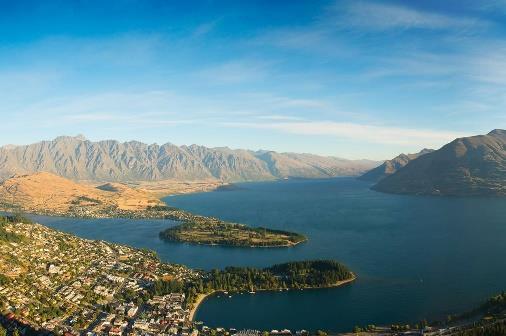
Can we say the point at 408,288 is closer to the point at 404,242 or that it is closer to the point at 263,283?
the point at 263,283

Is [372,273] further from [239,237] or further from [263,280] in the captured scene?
[239,237]

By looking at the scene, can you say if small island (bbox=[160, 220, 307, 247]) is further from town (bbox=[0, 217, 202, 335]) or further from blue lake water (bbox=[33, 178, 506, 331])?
→ town (bbox=[0, 217, 202, 335])

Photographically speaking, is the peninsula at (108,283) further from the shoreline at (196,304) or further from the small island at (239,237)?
the small island at (239,237)

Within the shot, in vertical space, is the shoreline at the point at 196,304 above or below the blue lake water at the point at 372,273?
below

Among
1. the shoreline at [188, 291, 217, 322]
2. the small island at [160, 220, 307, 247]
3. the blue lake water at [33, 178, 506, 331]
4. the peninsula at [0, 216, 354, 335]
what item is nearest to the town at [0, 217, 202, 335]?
the peninsula at [0, 216, 354, 335]

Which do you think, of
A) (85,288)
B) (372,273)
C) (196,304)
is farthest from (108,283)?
(372,273)

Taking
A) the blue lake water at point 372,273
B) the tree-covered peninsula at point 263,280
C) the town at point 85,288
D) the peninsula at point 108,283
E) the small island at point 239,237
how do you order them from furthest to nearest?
the small island at point 239,237 < the tree-covered peninsula at point 263,280 < the blue lake water at point 372,273 < the peninsula at point 108,283 < the town at point 85,288

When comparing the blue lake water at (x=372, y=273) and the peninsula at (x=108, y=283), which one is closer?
the peninsula at (x=108, y=283)

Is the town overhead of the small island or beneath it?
beneath

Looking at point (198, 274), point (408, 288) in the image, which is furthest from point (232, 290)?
point (408, 288)

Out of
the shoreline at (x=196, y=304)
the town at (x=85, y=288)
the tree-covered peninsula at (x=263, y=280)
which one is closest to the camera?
the town at (x=85, y=288)

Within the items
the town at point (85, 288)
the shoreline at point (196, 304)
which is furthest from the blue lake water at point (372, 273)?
the town at point (85, 288)
